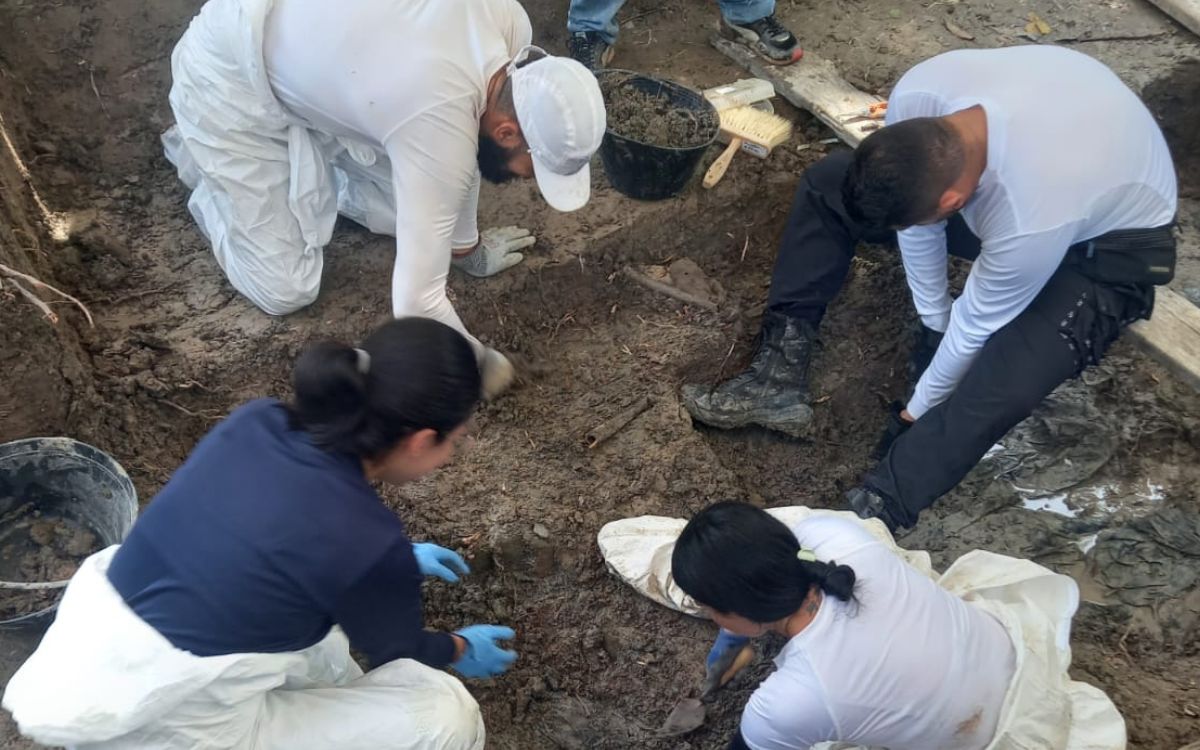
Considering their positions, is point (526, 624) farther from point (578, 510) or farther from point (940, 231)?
point (940, 231)

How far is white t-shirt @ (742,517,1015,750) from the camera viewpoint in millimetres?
1917

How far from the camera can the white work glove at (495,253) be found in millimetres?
3371

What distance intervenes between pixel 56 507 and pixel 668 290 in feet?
7.28

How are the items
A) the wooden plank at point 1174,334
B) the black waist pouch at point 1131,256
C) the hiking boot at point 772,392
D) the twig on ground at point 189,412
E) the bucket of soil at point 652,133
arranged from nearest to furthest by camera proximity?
the black waist pouch at point 1131,256 → the twig on ground at point 189,412 → the wooden plank at point 1174,334 → the hiking boot at point 772,392 → the bucket of soil at point 652,133

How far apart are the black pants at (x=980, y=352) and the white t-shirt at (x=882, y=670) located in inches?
36.8

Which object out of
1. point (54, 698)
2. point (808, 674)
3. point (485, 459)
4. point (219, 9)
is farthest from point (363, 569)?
point (219, 9)

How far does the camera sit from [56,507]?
2.61 m

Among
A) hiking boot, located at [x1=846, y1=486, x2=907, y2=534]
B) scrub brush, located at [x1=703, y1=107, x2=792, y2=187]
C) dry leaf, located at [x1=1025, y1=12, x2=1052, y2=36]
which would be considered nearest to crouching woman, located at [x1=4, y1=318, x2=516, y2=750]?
hiking boot, located at [x1=846, y1=486, x2=907, y2=534]

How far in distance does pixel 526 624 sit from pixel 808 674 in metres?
1.06

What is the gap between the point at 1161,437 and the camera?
11.0ft

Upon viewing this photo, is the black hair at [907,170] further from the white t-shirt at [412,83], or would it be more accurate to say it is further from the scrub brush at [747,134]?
the scrub brush at [747,134]

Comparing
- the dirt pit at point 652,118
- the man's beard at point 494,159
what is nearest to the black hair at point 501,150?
the man's beard at point 494,159

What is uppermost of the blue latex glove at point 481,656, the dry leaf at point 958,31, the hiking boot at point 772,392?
the dry leaf at point 958,31

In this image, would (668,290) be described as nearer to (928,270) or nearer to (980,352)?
(928,270)
